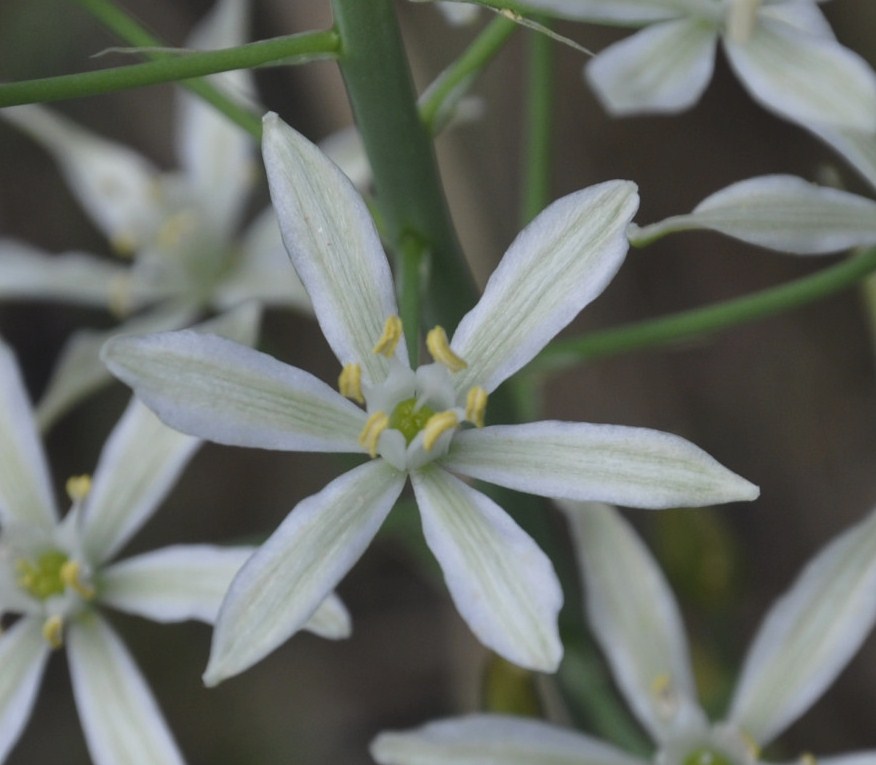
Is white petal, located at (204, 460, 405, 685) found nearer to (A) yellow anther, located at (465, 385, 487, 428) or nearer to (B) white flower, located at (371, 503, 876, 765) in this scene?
(A) yellow anther, located at (465, 385, 487, 428)

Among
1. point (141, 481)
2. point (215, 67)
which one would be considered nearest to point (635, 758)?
point (141, 481)

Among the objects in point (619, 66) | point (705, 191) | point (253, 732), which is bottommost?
point (253, 732)

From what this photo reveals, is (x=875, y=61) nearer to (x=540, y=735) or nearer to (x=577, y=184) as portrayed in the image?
(x=577, y=184)

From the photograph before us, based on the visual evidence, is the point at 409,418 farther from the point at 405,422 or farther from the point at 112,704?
the point at 112,704

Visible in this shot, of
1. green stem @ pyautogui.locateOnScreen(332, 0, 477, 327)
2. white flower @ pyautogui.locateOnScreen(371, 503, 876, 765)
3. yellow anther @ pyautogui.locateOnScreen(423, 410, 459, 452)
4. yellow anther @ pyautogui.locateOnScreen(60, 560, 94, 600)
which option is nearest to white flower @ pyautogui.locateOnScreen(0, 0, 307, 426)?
yellow anther @ pyautogui.locateOnScreen(60, 560, 94, 600)

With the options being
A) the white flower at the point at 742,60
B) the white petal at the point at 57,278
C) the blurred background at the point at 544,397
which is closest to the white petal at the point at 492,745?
the white flower at the point at 742,60
